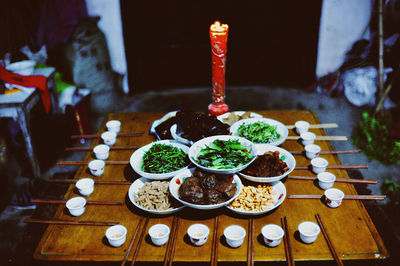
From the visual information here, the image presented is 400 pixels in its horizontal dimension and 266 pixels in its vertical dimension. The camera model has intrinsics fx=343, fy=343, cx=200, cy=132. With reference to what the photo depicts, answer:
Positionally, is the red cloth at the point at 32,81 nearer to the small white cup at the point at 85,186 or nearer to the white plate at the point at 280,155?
the small white cup at the point at 85,186

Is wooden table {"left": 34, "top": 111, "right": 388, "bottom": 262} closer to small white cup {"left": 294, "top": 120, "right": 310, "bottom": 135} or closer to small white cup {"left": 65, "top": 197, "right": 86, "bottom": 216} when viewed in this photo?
small white cup {"left": 65, "top": 197, "right": 86, "bottom": 216}

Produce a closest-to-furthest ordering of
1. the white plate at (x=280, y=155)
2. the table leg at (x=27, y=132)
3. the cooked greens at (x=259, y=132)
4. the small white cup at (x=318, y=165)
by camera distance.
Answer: the white plate at (x=280, y=155)
the small white cup at (x=318, y=165)
the cooked greens at (x=259, y=132)
the table leg at (x=27, y=132)

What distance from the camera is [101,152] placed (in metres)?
3.28

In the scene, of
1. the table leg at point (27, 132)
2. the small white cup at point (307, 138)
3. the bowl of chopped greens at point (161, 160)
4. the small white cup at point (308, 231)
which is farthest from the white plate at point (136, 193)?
the table leg at point (27, 132)

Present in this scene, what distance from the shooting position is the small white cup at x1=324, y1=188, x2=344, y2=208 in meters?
2.60

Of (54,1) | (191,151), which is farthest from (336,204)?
(54,1)

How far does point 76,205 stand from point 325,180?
2014 millimetres

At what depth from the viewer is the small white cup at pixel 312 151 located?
3195mm

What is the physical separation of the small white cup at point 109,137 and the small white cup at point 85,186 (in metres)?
0.66

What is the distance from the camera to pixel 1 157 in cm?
523

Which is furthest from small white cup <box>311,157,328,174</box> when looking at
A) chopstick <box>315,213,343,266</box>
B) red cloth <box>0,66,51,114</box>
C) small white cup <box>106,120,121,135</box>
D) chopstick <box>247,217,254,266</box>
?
red cloth <box>0,66,51,114</box>

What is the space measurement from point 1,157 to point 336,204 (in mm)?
4843

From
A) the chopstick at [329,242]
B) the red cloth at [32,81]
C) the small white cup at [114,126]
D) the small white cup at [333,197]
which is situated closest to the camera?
the chopstick at [329,242]

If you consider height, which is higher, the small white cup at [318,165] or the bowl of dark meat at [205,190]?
the bowl of dark meat at [205,190]
